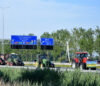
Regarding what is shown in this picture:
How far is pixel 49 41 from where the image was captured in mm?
57562

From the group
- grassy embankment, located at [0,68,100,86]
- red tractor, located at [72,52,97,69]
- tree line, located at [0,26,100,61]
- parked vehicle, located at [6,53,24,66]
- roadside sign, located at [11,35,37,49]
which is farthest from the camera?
tree line, located at [0,26,100,61]

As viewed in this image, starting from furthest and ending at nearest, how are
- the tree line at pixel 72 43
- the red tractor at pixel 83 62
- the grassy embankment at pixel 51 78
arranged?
the tree line at pixel 72 43, the red tractor at pixel 83 62, the grassy embankment at pixel 51 78

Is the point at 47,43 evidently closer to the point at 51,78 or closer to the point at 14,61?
the point at 14,61

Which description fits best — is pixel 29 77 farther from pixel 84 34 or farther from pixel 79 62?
pixel 84 34

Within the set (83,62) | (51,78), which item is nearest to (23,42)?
(83,62)

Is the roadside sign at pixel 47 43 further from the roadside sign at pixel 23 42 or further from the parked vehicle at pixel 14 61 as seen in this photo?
the parked vehicle at pixel 14 61

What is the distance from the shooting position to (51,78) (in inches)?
631

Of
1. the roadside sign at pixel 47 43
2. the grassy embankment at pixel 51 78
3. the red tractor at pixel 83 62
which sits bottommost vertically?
the grassy embankment at pixel 51 78

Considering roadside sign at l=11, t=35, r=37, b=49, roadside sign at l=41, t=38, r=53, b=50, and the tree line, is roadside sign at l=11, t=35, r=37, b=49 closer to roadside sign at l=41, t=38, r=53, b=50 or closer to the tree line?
roadside sign at l=41, t=38, r=53, b=50

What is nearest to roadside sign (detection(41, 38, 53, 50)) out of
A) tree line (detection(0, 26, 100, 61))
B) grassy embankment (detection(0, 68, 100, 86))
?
tree line (detection(0, 26, 100, 61))

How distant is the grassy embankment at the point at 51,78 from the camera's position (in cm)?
1377

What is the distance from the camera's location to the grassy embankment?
13.8 meters

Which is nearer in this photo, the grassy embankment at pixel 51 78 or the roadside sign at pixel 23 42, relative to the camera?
the grassy embankment at pixel 51 78

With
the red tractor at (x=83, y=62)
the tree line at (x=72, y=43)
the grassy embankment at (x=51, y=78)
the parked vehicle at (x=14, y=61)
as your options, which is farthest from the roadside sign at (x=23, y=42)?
the grassy embankment at (x=51, y=78)
